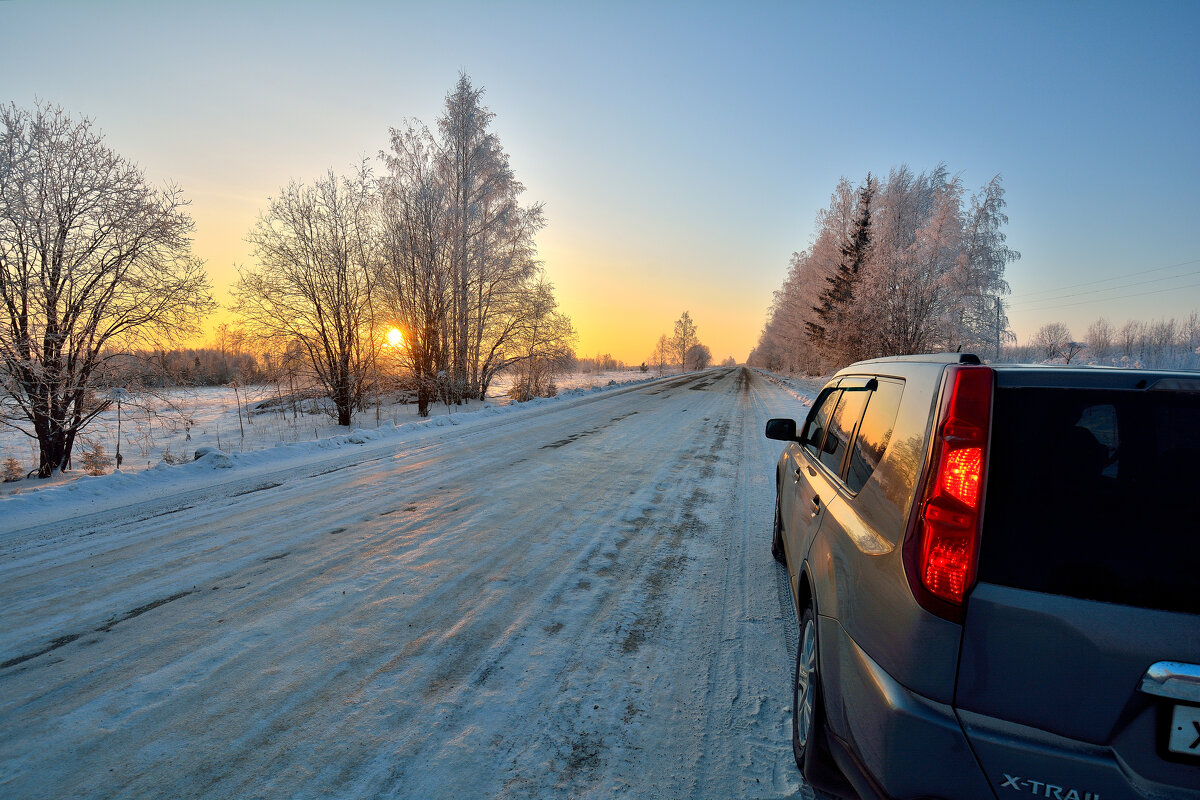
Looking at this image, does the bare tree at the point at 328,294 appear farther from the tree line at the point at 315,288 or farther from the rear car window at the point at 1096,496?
the rear car window at the point at 1096,496

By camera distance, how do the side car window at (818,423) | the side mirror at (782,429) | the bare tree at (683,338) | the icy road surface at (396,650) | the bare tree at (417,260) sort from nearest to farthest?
the icy road surface at (396,650) < the side car window at (818,423) < the side mirror at (782,429) < the bare tree at (417,260) < the bare tree at (683,338)

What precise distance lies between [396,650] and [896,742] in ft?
8.82

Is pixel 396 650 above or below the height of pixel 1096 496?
below

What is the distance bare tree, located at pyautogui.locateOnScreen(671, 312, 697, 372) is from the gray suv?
88.0 m

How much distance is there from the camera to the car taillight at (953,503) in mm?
1456

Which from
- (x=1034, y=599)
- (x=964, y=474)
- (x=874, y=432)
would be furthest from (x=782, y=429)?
(x=1034, y=599)

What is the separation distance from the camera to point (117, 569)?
164 inches

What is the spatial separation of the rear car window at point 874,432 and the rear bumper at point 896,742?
0.77m

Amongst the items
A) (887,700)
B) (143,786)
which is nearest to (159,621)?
(143,786)

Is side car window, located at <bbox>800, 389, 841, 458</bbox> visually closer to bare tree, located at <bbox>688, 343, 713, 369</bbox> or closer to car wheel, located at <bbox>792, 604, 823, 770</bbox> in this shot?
car wheel, located at <bbox>792, 604, 823, 770</bbox>

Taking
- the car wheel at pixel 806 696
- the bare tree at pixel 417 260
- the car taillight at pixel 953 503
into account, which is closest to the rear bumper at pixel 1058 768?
the car taillight at pixel 953 503

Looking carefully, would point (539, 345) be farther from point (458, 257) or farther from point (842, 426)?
point (842, 426)

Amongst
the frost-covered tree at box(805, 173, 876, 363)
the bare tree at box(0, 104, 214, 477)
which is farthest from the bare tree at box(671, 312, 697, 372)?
the bare tree at box(0, 104, 214, 477)

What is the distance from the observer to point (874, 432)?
7.67 feet
